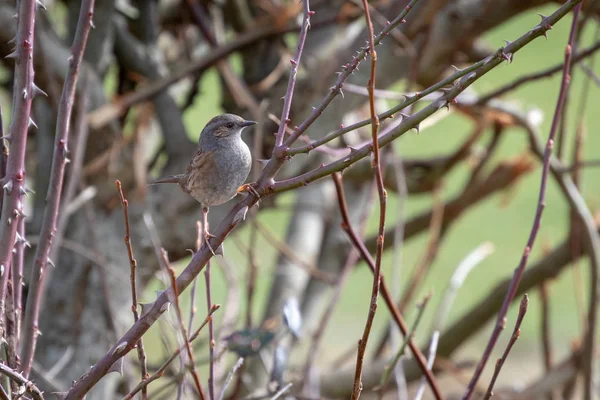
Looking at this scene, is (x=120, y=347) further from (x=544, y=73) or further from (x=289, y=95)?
(x=544, y=73)

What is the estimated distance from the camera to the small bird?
4.26 ft

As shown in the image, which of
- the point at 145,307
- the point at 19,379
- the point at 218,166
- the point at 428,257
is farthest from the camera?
the point at 428,257

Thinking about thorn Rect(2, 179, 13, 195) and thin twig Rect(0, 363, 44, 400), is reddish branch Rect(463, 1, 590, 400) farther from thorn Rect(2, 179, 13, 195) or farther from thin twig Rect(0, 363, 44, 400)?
thorn Rect(2, 179, 13, 195)

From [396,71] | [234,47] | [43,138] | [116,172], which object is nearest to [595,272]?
[396,71]

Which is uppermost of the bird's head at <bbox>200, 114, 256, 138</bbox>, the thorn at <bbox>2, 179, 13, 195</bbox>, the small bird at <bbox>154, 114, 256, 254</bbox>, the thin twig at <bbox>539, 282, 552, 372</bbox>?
the thin twig at <bbox>539, 282, 552, 372</bbox>

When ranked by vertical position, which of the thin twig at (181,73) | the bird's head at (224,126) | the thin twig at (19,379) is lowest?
the thin twig at (19,379)

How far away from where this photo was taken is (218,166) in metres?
1.32

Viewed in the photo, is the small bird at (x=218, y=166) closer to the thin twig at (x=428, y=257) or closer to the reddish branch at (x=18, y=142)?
the reddish branch at (x=18, y=142)

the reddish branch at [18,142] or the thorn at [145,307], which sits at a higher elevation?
the reddish branch at [18,142]

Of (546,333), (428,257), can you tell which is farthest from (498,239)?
(428,257)

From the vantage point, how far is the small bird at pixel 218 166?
130cm

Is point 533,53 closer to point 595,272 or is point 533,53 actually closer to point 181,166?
point 595,272

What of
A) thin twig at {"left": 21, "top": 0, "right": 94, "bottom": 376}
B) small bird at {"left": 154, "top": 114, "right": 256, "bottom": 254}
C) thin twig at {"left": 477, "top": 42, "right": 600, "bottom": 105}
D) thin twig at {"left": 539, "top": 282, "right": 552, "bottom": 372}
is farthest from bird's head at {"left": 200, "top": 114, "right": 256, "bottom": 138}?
thin twig at {"left": 539, "top": 282, "right": 552, "bottom": 372}

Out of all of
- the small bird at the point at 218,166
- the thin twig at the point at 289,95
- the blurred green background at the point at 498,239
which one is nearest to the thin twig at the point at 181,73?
the blurred green background at the point at 498,239
